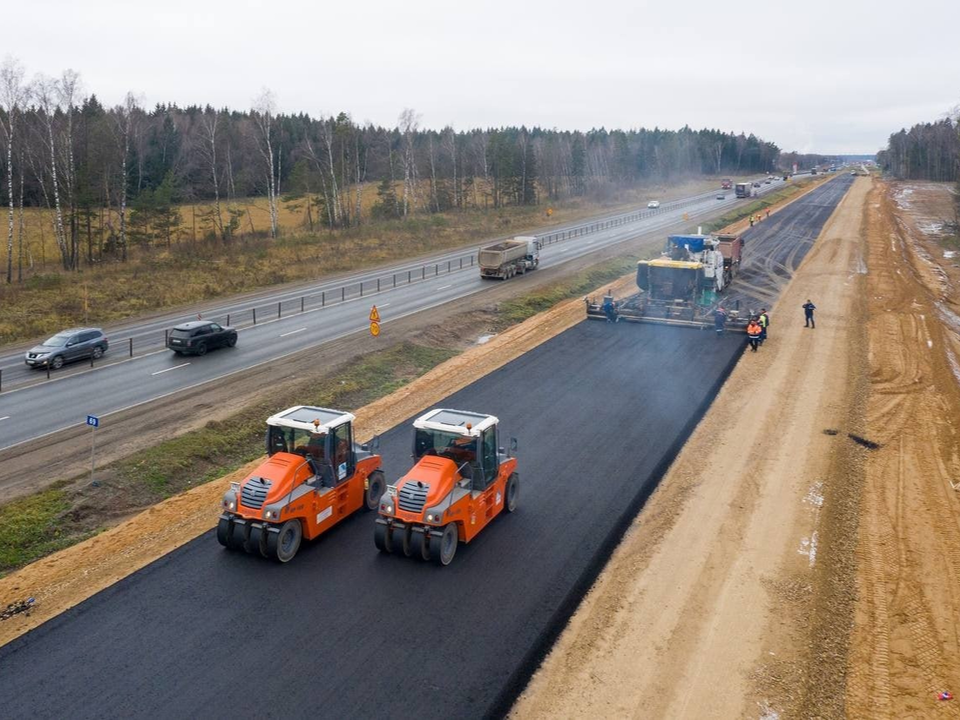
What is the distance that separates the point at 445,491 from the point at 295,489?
2982 millimetres

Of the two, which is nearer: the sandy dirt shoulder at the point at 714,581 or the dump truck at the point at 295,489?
the sandy dirt shoulder at the point at 714,581

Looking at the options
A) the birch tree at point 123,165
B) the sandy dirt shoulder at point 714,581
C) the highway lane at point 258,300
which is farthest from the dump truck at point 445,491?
the birch tree at point 123,165

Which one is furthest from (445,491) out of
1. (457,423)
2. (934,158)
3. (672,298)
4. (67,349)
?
(934,158)

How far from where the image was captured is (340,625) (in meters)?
12.1

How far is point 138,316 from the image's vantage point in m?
42.1

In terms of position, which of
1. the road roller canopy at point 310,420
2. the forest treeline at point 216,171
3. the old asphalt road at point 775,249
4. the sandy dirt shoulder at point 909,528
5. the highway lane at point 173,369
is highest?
the forest treeline at point 216,171

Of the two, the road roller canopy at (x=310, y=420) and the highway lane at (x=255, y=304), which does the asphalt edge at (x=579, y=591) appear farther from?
the highway lane at (x=255, y=304)

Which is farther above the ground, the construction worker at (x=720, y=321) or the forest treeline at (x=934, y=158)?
the forest treeline at (x=934, y=158)

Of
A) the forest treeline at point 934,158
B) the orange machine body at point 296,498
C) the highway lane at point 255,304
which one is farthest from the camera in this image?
the forest treeline at point 934,158

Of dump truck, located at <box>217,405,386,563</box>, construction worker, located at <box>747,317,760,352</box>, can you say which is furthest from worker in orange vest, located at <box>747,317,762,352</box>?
dump truck, located at <box>217,405,386,563</box>

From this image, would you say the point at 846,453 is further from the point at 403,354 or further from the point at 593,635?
the point at 403,354

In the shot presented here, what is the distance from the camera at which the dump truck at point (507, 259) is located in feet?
169

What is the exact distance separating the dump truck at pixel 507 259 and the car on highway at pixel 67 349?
26.8m

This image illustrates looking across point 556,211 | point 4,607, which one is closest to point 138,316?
point 4,607
